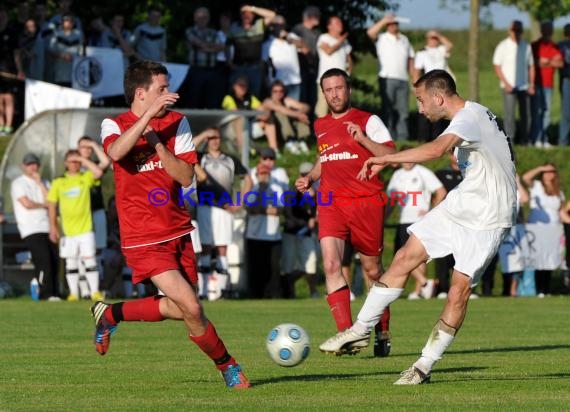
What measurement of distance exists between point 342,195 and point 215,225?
33.0ft

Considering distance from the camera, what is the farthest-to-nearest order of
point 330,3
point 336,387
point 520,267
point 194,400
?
point 330,3 < point 520,267 < point 336,387 < point 194,400

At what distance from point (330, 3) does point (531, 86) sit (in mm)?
6616

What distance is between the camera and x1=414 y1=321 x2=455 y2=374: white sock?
33.1 feet

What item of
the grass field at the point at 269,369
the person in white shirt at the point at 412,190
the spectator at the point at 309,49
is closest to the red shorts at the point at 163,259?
the grass field at the point at 269,369

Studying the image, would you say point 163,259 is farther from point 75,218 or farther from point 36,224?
point 36,224

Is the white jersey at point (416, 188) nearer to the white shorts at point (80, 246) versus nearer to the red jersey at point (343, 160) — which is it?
the white shorts at point (80, 246)

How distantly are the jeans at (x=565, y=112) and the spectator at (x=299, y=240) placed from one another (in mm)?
7097

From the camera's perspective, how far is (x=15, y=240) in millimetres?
23547

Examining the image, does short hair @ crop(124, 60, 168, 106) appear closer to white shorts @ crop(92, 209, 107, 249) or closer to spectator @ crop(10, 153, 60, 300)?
spectator @ crop(10, 153, 60, 300)

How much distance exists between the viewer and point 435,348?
10.1 metres

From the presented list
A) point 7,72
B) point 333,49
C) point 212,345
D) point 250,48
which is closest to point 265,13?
point 250,48

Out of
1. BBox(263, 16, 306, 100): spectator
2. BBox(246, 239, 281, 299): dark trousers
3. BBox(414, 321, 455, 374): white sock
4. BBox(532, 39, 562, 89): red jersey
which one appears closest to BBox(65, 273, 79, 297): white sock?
BBox(246, 239, 281, 299): dark trousers

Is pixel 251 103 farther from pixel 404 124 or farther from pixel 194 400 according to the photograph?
pixel 194 400

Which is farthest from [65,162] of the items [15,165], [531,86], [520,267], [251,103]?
[531,86]
